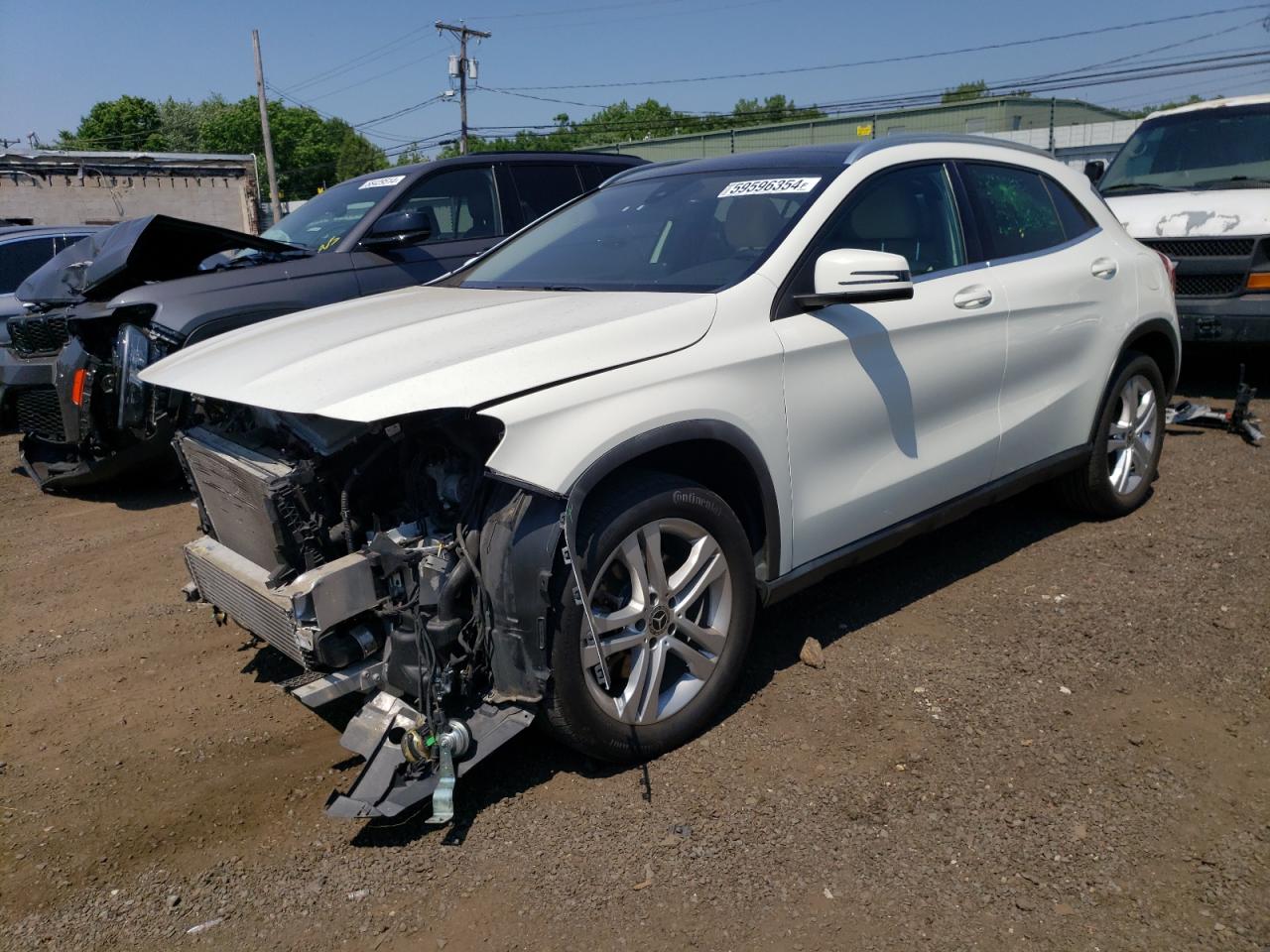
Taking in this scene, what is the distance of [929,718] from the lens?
11.0 feet

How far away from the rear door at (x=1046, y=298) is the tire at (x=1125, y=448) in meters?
0.19

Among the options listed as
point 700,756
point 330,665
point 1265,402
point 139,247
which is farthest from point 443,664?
point 1265,402

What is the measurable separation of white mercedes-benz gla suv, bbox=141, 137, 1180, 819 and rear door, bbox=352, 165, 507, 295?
2.22 m

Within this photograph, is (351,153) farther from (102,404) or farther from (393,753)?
(393,753)

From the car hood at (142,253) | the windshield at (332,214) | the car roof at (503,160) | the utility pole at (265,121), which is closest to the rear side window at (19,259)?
the car hood at (142,253)

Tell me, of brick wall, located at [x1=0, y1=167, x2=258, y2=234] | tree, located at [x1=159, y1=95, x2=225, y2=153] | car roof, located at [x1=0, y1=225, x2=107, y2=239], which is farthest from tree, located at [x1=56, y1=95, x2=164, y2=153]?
car roof, located at [x1=0, y1=225, x2=107, y2=239]

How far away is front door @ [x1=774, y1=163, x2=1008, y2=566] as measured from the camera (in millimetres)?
3348

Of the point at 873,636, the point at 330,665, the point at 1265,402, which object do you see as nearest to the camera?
the point at 330,665

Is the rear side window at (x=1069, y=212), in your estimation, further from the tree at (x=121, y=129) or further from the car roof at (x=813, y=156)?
the tree at (x=121, y=129)

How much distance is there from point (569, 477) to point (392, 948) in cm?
130

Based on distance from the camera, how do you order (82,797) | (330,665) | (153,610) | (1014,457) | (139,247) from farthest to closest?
(139,247), (153,610), (1014,457), (82,797), (330,665)

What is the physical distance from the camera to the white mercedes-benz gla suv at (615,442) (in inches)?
108

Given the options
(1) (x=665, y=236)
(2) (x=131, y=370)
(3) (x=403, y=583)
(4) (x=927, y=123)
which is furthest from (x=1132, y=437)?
(4) (x=927, y=123)

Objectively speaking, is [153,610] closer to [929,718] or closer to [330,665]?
[330,665]
